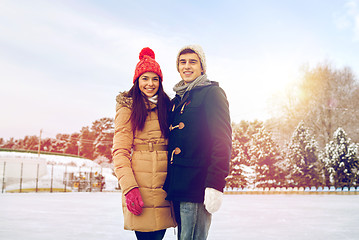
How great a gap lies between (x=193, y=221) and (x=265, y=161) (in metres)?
A: 25.2

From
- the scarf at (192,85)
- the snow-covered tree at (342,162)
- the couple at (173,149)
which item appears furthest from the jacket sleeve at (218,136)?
the snow-covered tree at (342,162)

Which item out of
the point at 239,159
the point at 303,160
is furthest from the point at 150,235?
the point at 239,159

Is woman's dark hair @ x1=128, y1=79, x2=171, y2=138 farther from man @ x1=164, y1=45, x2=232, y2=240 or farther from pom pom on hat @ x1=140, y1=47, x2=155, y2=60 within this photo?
pom pom on hat @ x1=140, y1=47, x2=155, y2=60

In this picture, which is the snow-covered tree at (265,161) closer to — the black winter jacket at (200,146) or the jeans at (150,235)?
the jeans at (150,235)

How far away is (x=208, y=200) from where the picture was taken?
2219mm

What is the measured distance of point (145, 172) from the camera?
2578 mm

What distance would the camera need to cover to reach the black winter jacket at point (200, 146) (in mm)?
2279

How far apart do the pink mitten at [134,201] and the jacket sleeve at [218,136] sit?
52 cm

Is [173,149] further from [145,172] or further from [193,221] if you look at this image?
[193,221]

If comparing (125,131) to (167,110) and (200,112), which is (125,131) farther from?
(200,112)

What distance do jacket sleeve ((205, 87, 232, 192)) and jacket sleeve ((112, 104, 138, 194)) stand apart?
1.94 ft

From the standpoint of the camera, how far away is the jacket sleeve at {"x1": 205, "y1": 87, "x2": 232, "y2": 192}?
2.25 m

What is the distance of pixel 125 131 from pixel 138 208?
567 millimetres


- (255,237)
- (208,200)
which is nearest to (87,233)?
(255,237)
